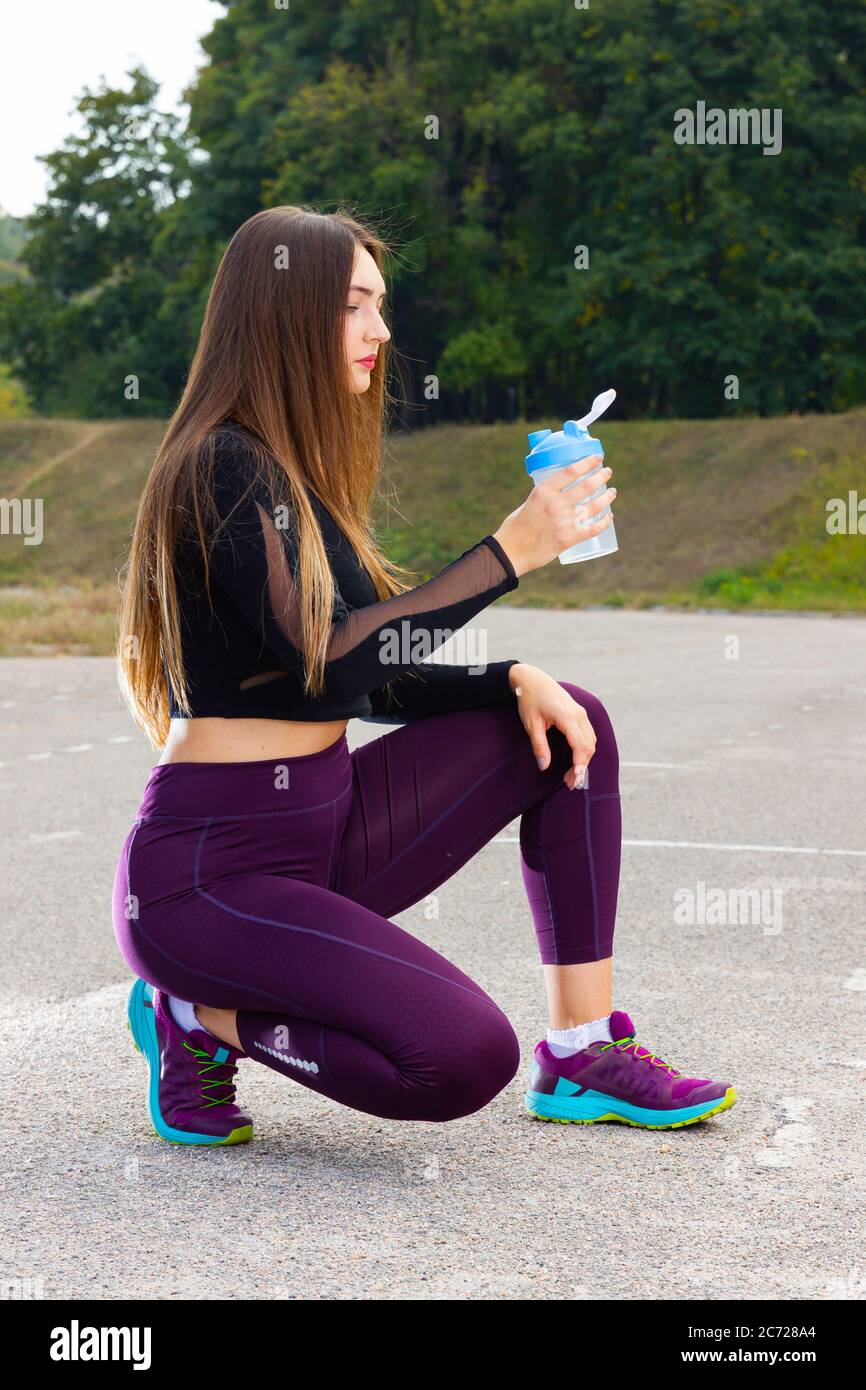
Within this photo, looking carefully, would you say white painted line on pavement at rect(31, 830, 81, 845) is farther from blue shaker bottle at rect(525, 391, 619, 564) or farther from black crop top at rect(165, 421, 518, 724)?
blue shaker bottle at rect(525, 391, 619, 564)

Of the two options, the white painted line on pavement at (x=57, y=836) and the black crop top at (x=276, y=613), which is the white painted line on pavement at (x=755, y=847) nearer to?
the white painted line on pavement at (x=57, y=836)

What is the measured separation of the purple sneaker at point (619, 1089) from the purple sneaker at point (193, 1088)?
608 millimetres

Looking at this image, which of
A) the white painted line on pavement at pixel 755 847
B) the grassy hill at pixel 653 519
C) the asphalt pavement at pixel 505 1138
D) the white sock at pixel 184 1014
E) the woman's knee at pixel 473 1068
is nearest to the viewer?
the asphalt pavement at pixel 505 1138

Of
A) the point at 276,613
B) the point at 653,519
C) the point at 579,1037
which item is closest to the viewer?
the point at 276,613

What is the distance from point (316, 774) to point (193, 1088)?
0.65 metres

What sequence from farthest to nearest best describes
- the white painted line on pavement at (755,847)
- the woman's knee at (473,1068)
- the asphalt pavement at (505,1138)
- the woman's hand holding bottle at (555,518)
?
the white painted line on pavement at (755,847)
the woman's hand holding bottle at (555,518)
the woman's knee at (473,1068)
the asphalt pavement at (505,1138)

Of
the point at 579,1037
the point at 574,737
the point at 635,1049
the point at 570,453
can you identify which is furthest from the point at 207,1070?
the point at 570,453

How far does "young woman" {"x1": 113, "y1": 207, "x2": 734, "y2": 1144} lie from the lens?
3.08 metres

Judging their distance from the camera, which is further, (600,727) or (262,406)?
(600,727)


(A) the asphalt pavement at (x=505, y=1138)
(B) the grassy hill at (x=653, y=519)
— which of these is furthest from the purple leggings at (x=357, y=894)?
(B) the grassy hill at (x=653, y=519)

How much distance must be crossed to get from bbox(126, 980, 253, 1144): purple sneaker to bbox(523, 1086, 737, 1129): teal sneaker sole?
0.60 meters

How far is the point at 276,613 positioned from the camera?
10.0 ft

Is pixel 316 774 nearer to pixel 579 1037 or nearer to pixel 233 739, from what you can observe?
pixel 233 739

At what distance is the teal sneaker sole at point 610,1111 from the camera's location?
3410 millimetres
